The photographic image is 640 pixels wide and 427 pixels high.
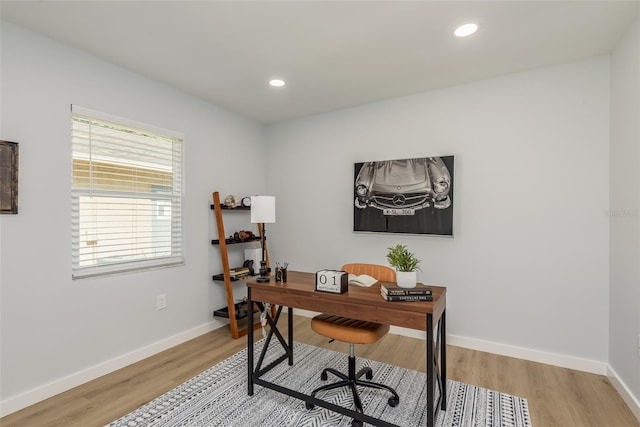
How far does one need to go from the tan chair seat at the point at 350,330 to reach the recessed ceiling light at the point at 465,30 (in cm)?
207

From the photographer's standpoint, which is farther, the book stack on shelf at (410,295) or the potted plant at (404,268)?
the potted plant at (404,268)

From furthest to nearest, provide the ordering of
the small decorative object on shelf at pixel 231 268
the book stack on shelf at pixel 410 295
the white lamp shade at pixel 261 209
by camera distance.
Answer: the small decorative object on shelf at pixel 231 268 → the white lamp shade at pixel 261 209 → the book stack on shelf at pixel 410 295

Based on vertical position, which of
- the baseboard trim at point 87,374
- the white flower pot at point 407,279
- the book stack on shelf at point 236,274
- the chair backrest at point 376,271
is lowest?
the baseboard trim at point 87,374

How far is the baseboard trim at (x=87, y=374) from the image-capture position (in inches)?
80.1

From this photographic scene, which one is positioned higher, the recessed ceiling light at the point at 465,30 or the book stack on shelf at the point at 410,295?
the recessed ceiling light at the point at 465,30

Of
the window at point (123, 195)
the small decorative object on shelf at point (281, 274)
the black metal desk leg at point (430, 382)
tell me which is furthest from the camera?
the window at point (123, 195)

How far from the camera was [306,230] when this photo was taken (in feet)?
13.0

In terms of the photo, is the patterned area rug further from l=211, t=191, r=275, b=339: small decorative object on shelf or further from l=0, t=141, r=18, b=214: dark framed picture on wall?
l=0, t=141, r=18, b=214: dark framed picture on wall

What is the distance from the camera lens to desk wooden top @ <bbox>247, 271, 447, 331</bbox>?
1.70 meters

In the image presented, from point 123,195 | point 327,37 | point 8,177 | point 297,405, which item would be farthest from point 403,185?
point 8,177

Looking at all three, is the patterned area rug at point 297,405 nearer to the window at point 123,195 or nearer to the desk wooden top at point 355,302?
the desk wooden top at point 355,302

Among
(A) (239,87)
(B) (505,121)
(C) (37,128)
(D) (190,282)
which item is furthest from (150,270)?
(B) (505,121)

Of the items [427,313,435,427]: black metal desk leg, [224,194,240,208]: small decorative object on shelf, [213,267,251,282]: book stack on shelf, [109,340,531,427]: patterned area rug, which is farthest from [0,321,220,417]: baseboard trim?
[427,313,435,427]: black metal desk leg

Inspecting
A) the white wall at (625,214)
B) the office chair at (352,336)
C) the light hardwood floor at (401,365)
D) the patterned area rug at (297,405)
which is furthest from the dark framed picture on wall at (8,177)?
the white wall at (625,214)
